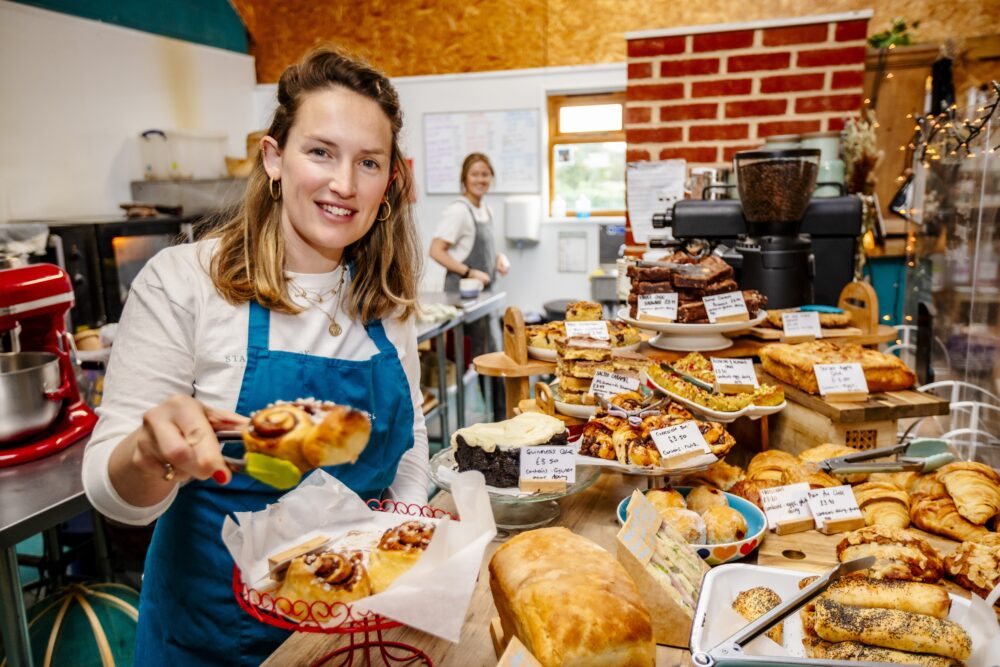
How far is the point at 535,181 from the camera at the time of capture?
7566mm

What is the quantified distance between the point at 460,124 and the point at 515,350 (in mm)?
5742

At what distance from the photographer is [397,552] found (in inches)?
40.9

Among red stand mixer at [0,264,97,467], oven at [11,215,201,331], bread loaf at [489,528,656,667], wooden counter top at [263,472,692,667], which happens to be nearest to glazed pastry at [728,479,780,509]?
wooden counter top at [263,472,692,667]

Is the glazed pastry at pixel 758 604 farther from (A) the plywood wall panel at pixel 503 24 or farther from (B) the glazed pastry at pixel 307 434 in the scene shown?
(A) the plywood wall panel at pixel 503 24

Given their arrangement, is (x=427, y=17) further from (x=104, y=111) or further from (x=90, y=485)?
(x=90, y=485)

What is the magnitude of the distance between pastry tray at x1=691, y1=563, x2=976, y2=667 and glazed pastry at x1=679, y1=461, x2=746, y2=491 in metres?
0.60

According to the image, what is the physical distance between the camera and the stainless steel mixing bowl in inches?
78.2

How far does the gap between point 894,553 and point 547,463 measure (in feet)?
2.16

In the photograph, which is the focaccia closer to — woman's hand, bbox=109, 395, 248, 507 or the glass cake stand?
the glass cake stand

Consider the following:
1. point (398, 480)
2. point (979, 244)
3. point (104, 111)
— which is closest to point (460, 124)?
point (104, 111)

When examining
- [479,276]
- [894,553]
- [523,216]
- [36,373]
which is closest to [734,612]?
[894,553]

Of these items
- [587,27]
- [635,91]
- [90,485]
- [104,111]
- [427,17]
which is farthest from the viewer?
[427,17]

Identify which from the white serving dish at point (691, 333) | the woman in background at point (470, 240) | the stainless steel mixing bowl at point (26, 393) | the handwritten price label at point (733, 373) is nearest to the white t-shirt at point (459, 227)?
the woman in background at point (470, 240)

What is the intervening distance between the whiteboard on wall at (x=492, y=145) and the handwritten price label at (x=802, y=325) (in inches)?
211
